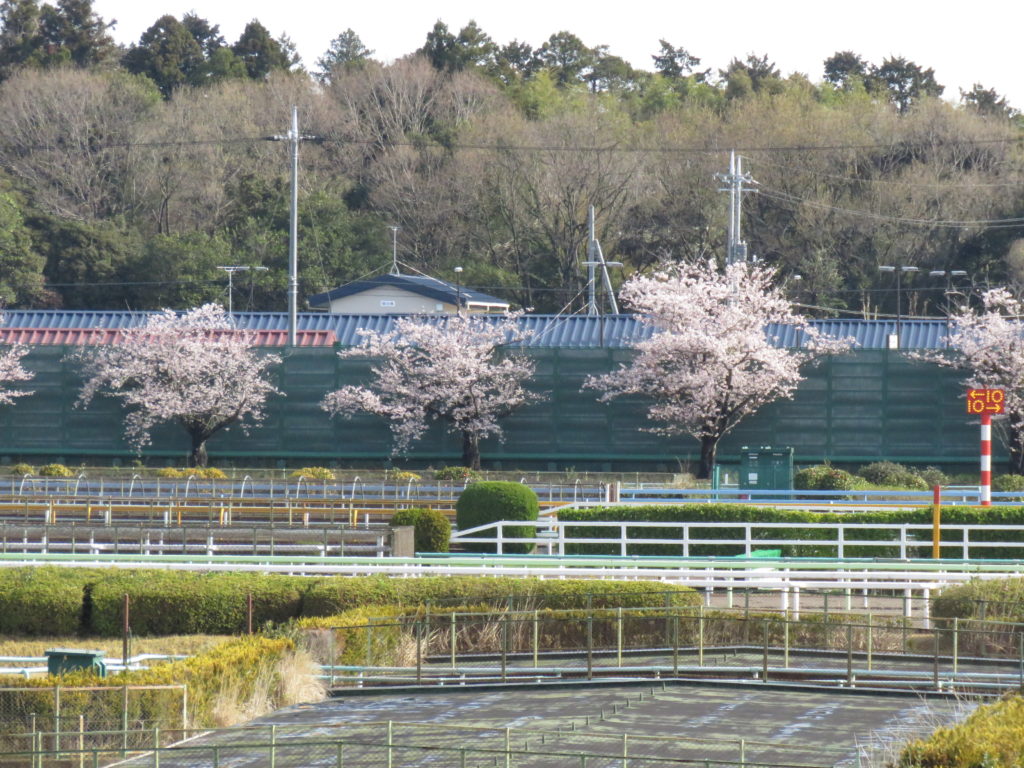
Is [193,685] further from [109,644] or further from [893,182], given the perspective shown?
[893,182]

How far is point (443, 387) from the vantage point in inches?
2004

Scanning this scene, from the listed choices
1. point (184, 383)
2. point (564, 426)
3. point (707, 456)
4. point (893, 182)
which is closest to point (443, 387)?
point (564, 426)

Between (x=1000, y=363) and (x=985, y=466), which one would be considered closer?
(x=985, y=466)

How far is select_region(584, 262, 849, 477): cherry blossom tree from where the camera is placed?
48.6 metres

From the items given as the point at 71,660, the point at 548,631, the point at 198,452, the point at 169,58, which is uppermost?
the point at 169,58

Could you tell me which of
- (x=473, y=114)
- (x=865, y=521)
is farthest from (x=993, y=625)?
(x=473, y=114)

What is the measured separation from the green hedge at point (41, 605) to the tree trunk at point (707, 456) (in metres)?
29.0

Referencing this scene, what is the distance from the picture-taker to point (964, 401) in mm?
48375

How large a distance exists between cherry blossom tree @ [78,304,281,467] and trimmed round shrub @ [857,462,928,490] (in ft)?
65.0

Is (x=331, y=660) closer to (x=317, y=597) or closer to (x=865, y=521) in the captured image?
(x=317, y=597)

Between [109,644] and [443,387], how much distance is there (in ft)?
98.3

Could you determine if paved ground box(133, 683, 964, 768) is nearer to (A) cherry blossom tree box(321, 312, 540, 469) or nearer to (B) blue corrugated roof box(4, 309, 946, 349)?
(A) cherry blossom tree box(321, 312, 540, 469)

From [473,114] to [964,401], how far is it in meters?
50.2

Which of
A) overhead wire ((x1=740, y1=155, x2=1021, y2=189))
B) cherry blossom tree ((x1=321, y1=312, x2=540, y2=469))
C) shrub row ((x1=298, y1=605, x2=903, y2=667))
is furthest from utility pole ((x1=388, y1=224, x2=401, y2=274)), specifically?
shrub row ((x1=298, y1=605, x2=903, y2=667))
